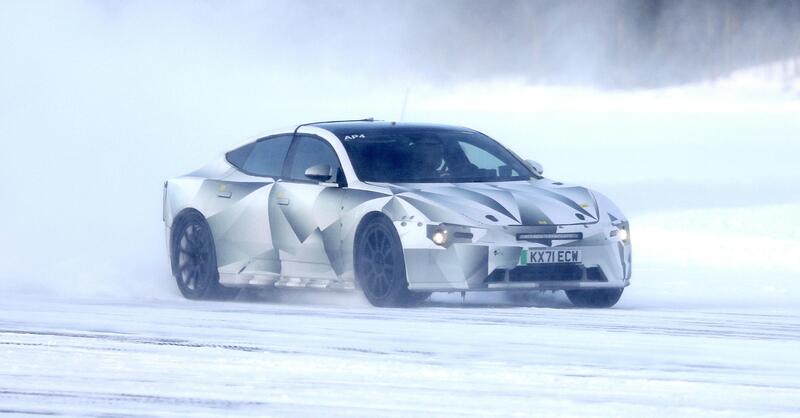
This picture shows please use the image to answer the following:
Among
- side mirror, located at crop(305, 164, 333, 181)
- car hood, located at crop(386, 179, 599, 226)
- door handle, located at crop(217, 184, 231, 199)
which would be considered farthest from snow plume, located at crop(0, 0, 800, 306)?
Result: car hood, located at crop(386, 179, 599, 226)

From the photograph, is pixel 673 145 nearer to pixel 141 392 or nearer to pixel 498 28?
pixel 498 28

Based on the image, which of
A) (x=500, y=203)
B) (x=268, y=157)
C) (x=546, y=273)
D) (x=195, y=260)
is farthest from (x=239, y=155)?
(x=546, y=273)

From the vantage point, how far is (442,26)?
46.2 metres

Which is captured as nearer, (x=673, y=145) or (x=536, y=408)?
(x=536, y=408)

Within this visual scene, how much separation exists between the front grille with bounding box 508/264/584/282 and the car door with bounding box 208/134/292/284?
1.88 m

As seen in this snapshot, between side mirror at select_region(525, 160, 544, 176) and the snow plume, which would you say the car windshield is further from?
the snow plume

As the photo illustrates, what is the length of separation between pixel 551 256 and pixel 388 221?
1010mm

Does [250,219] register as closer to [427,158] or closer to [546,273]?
[427,158]

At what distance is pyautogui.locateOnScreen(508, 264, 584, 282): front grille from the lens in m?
11.8

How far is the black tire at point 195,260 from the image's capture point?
1349 cm

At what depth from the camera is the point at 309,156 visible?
13.2 m

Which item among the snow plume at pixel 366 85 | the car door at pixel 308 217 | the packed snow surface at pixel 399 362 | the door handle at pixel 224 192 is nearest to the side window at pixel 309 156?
the car door at pixel 308 217

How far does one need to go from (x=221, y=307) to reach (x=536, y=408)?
5435mm

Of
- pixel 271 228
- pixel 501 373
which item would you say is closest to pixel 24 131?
pixel 271 228
